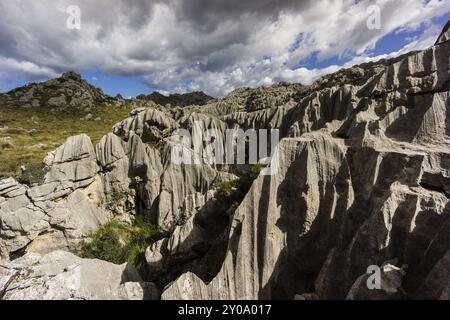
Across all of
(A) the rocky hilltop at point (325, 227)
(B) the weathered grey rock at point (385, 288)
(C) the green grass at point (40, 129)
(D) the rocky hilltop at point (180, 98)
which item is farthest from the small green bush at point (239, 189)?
(D) the rocky hilltop at point (180, 98)

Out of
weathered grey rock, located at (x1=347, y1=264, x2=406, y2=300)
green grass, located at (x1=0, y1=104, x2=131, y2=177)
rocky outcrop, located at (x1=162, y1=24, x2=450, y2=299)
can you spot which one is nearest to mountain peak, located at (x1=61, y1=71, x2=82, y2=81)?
green grass, located at (x1=0, y1=104, x2=131, y2=177)

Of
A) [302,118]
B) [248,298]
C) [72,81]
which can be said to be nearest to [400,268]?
[248,298]

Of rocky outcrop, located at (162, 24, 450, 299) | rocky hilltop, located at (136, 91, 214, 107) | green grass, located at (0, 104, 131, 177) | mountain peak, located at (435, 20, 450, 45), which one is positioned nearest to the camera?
rocky outcrop, located at (162, 24, 450, 299)

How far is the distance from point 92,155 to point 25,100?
66.8 metres

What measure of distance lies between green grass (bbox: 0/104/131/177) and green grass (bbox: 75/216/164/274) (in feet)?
36.5

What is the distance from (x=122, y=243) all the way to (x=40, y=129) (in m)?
45.8

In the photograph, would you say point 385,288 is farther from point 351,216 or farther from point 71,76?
point 71,76

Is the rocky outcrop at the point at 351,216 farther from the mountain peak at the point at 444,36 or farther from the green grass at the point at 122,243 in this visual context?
the green grass at the point at 122,243

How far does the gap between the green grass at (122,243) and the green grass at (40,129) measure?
11.1 m

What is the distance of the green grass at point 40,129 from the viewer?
31539 mm

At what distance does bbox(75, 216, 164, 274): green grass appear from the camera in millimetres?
20142

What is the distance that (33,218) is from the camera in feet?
69.6

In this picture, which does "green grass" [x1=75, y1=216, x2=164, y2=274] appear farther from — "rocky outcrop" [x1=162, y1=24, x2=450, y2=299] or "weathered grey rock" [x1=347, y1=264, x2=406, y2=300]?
"weathered grey rock" [x1=347, y1=264, x2=406, y2=300]

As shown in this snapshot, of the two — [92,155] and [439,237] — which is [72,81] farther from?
[439,237]
